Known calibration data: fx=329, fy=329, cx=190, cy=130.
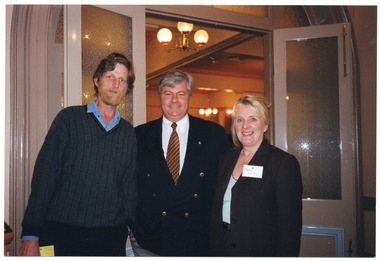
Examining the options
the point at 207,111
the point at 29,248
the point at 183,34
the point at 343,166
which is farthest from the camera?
the point at 207,111

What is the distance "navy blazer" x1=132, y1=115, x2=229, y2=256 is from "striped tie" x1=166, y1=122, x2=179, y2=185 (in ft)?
0.11

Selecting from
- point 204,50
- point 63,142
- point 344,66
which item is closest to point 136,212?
point 63,142

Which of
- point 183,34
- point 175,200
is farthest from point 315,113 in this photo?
point 183,34

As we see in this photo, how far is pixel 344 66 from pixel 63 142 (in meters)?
2.40

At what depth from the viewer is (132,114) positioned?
259 cm

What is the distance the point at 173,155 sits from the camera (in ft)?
6.28

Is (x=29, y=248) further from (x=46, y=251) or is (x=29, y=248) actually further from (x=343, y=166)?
(x=343, y=166)

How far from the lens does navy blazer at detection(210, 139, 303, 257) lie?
154 centimetres

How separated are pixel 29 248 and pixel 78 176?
1.25 ft

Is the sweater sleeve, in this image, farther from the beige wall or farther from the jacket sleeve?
the beige wall

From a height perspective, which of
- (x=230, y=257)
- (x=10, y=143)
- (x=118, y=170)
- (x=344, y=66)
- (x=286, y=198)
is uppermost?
(x=344, y=66)

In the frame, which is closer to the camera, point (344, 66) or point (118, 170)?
point (118, 170)

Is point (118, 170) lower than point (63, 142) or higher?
lower

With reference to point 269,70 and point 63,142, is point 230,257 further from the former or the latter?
point 269,70
